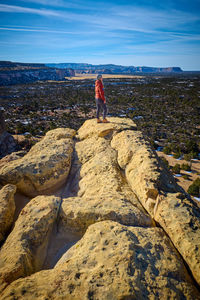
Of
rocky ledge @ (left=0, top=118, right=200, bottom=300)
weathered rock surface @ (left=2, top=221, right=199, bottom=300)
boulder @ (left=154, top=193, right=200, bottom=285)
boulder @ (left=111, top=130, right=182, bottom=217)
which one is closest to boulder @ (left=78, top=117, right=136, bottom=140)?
boulder @ (left=111, top=130, right=182, bottom=217)

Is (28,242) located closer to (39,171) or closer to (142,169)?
(39,171)

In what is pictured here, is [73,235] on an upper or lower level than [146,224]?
lower

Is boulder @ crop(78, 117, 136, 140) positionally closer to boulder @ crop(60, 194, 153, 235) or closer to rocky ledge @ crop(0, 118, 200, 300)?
rocky ledge @ crop(0, 118, 200, 300)

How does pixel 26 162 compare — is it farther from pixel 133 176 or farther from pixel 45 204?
pixel 133 176

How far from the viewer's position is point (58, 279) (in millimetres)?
2400

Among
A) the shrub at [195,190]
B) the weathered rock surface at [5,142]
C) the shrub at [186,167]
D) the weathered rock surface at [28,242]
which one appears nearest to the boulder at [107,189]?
the weathered rock surface at [28,242]

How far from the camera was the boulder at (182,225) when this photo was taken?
2.97 metres

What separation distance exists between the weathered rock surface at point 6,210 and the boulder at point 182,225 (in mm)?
3385

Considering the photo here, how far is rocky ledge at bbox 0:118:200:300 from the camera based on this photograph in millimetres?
2406

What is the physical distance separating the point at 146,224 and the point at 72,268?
1862 mm

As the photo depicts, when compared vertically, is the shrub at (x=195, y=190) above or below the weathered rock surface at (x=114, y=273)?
below

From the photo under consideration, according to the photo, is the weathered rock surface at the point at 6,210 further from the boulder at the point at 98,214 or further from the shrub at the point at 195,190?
the shrub at the point at 195,190

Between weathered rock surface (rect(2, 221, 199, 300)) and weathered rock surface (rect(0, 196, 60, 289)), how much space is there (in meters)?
0.38

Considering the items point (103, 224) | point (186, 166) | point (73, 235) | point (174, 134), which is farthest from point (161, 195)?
point (174, 134)
